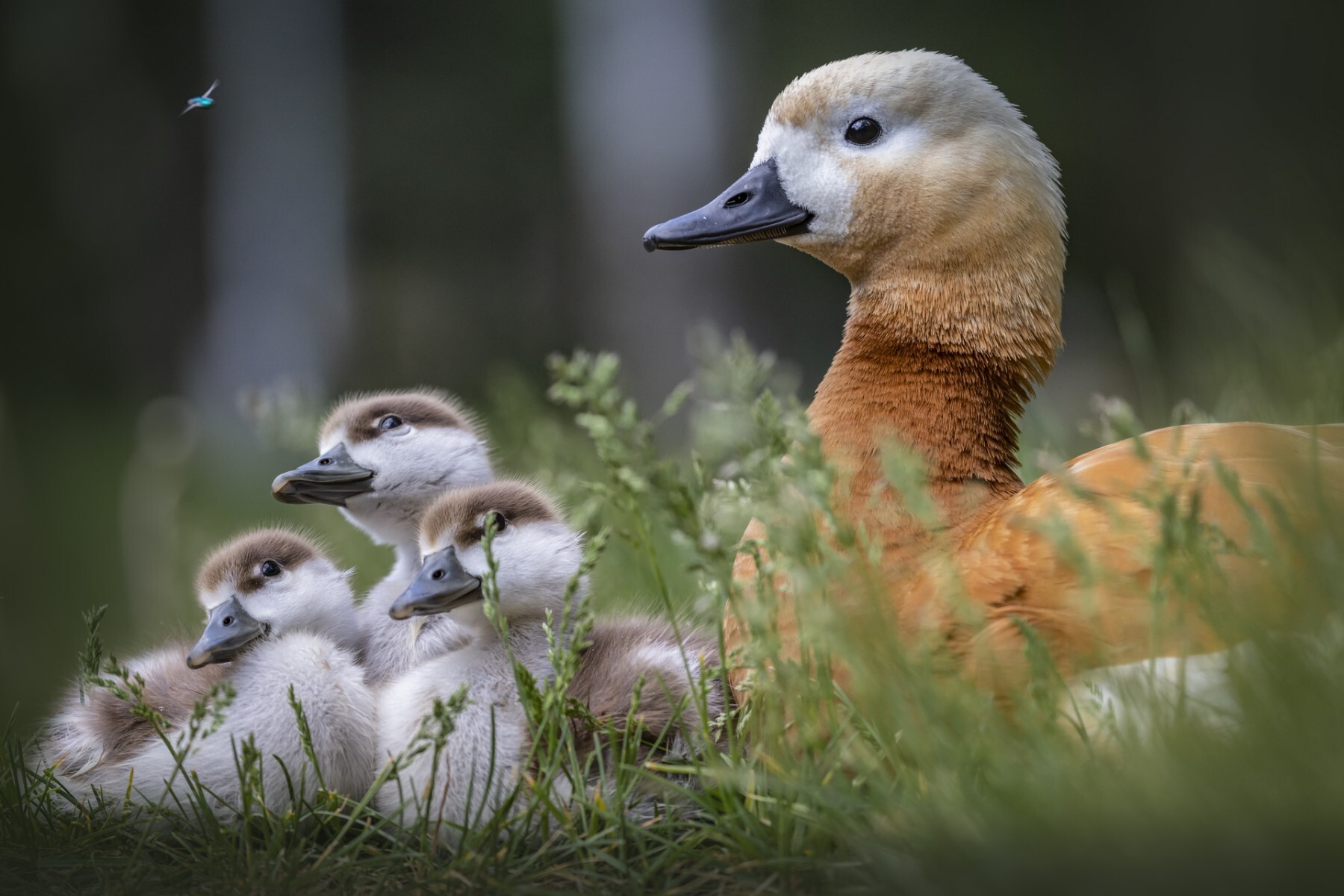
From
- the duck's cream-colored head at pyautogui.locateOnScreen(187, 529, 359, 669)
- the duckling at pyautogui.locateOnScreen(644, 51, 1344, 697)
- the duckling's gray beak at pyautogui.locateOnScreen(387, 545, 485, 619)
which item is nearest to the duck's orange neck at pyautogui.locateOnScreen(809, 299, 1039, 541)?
the duckling at pyautogui.locateOnScreen(644, 51, 1344, 697)

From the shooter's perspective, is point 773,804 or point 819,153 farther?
point 819,153

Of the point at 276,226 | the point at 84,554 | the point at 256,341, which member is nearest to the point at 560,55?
the point at 276,226

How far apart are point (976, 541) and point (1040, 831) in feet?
2.10

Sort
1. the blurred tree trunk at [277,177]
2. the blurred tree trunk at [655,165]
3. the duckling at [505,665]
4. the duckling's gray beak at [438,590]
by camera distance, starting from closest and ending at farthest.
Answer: the duckling at [505,665], the duckling's gray beak at [438,590], the blurred tree trunk at [655,165], the blurred tree trunk at [277,177]

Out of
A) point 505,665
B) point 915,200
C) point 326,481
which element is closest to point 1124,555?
point 915,200

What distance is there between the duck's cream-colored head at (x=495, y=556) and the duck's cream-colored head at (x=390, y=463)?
446mm

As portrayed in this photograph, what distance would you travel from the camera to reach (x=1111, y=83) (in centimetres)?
1045

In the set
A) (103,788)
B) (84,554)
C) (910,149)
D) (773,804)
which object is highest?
(910,149)


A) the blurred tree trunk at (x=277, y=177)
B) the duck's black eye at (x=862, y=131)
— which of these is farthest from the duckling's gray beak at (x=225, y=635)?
the blurred tree trunk at (x=277, y=177)

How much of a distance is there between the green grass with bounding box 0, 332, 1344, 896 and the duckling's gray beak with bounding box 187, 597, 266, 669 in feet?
0.96

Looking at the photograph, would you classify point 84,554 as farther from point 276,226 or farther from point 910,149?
point 276,226

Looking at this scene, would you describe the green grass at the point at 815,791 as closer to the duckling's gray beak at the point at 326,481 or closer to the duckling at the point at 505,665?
the duckling at the point at 505,665

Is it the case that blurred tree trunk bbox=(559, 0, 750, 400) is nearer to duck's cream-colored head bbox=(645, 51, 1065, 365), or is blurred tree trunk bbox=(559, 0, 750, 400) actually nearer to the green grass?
duck's cream-colored head bbox=(645, 51, 1065, 365)

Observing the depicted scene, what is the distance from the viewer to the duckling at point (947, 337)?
1.67m
